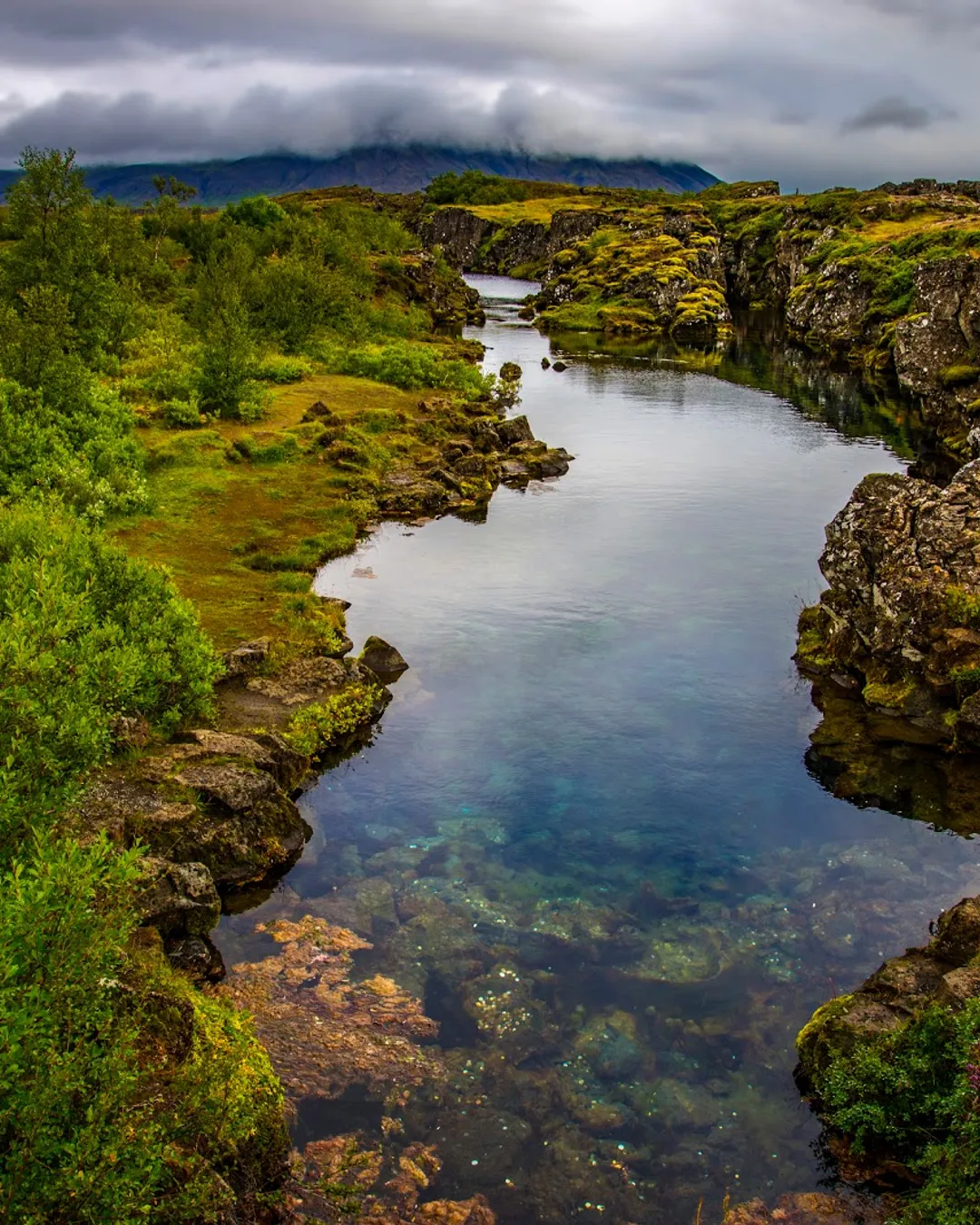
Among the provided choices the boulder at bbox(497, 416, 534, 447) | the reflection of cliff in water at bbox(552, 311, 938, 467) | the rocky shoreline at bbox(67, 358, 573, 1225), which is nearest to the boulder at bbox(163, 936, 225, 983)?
the rocky shoreline at bbox(67, 358, 573, 1225)

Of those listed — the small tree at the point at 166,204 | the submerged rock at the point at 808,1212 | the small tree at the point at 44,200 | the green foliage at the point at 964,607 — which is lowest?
the submerged rock at the point at 808,1212

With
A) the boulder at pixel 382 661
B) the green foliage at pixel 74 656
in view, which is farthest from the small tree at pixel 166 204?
the green foliage at pixel 74 656

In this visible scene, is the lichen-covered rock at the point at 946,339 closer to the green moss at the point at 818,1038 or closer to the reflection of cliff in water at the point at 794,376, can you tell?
the reflection of cliff in water at the point at 794,376

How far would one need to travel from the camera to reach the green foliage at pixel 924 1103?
16.0 m

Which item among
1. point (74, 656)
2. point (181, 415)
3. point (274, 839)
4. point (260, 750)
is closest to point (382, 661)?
point (260, 750)

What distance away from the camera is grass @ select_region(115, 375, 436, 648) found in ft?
144

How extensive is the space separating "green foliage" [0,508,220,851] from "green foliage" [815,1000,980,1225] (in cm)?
1676

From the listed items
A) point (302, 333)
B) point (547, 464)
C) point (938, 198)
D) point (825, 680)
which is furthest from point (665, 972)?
point (938, 198)

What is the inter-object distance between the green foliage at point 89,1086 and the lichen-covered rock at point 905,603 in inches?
1173

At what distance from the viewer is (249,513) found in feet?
179

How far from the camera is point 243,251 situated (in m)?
97.0

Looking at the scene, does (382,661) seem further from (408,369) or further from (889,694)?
(408,369)

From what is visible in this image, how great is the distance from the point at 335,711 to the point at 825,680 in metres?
20.8

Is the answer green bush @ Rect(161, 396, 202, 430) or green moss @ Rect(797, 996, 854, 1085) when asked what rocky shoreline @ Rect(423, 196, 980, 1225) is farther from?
green bush @ Rect(161, 396, 202, 430)
